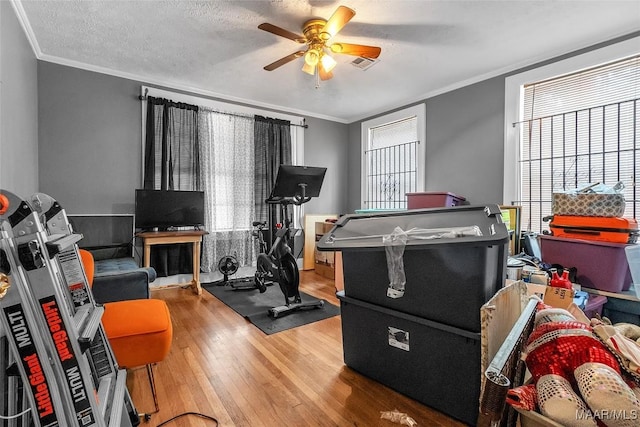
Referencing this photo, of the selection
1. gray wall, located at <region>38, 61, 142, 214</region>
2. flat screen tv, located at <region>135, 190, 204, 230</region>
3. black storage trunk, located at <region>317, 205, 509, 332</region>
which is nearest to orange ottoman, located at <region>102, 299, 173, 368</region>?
black storage trunk, located at <region>317, 205, 509, 332</region>

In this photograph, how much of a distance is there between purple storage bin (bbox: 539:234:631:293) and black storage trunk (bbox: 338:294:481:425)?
4.85 feet

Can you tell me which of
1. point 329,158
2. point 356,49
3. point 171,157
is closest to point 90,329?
point 356,49

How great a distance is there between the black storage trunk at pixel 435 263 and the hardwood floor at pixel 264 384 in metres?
0.52

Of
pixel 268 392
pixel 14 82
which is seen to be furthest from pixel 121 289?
pixel 14 82

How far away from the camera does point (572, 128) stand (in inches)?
116

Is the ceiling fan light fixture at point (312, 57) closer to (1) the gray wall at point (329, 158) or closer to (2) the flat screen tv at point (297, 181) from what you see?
(2) the flat screen tv at point (297, 181)

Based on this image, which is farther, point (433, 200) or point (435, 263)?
point (433, 200)

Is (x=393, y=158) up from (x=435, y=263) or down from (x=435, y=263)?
up

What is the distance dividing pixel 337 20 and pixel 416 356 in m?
2.23

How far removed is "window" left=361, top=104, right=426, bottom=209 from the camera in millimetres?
4297

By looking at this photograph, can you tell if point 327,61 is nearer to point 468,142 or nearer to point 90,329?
point 468,142

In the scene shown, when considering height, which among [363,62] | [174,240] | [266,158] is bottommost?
[174,240]

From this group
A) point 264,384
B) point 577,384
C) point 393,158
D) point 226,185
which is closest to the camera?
point 577,384

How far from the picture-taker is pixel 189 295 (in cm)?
362
